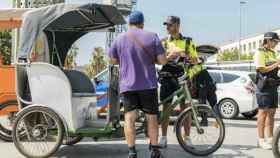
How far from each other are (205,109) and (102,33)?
7.03ft

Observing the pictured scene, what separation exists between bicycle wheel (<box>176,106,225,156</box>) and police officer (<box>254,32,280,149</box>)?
127 cm

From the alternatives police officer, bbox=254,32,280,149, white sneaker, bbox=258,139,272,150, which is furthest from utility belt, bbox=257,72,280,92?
white sneaker, bbox=258,139,272,150

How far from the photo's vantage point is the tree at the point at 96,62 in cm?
811

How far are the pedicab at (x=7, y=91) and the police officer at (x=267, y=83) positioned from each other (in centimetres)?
406

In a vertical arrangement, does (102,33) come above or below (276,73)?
above

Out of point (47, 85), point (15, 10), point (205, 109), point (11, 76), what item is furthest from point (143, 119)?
point (15, 10)

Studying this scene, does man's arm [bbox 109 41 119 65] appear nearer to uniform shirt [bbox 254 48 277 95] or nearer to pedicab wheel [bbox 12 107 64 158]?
pedicab wheel [bbox 12 107 64 158]

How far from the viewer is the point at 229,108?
1577 cm

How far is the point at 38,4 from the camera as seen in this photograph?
19078mm

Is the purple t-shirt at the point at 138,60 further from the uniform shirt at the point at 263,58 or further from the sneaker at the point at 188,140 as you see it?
the uniform shirt at the point at 263,58

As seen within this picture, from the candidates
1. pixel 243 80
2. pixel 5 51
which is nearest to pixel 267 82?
pixel 243 80

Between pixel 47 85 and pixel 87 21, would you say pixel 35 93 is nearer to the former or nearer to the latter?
pixel 47 85

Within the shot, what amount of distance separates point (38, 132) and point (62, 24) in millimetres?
2044

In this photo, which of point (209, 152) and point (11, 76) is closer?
point (209, 152)
